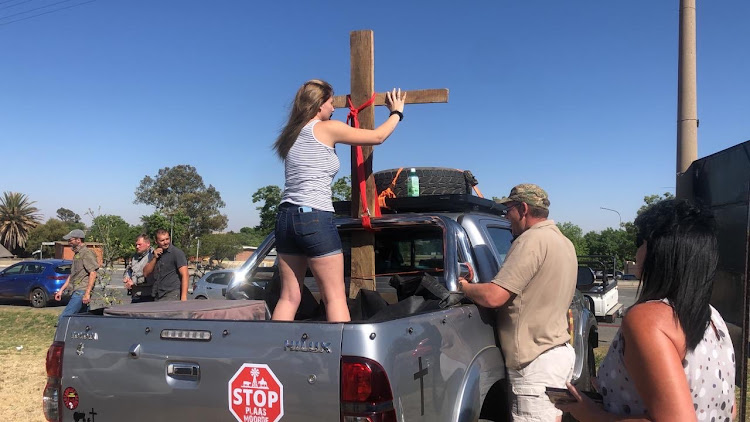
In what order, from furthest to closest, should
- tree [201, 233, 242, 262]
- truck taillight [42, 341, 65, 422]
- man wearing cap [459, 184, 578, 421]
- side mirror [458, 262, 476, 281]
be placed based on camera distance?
tree [201, 233, 242, 262] < side mirror [458, 262, 476, 281] < man wearing cap [459, 184, 578, 421] < truck taillight [42, 341, 65, 422]

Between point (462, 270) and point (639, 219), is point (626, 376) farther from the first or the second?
point (462, 270)

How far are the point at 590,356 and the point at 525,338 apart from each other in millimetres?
2439

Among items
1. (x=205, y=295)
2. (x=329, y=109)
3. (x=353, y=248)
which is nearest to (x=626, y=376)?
(x=329, y=109)

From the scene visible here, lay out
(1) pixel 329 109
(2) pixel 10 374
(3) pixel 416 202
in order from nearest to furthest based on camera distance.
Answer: (1) pixel 329 109 < (3) pixel 416 202 < (2) pixel 10 374

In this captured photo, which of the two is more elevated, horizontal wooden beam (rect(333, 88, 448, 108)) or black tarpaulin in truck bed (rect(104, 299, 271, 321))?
horizontal wooden beam (rect(333, 88, 448, 108))

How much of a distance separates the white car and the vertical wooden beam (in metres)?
13.1

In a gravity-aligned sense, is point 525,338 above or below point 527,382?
above

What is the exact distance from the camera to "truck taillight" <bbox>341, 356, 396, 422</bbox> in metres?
2.05

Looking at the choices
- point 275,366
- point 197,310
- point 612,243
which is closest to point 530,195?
point 275,366

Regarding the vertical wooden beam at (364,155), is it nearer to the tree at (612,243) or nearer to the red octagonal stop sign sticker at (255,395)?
the red octagonal stop sign sticker at (255,395)

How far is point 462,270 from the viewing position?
11.6 feet

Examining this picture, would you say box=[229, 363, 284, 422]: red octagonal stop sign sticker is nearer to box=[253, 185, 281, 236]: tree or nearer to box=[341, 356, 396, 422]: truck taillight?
box=[341, 356, 396, 422]: truck taillight

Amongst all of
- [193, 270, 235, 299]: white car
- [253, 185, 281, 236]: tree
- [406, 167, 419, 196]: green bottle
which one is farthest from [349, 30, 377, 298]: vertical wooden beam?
[253, 185, 281, 236]: tree

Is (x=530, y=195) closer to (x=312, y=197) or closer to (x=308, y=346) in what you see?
(x=312, y=197)
